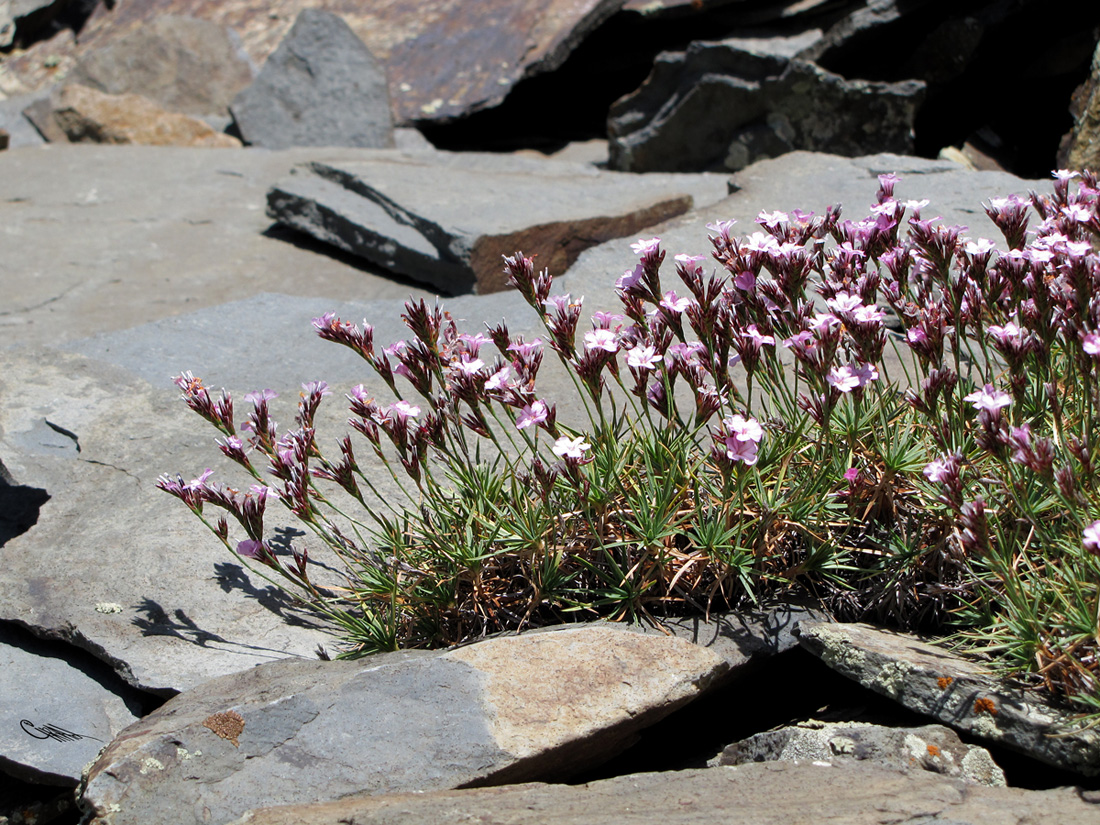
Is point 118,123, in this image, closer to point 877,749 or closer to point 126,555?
point 126,555

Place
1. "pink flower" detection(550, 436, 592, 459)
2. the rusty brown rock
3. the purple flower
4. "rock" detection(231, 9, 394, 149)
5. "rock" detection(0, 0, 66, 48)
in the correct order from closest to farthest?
"pink flower" detection(550, 436, 592, 459) < the purple flower < "rock" detection(231, 9, 394, 149) < the rusty brown rock < "rock" detection(0, 0, 66, 48)

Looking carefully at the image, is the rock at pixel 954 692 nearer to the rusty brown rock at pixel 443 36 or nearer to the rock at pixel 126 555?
the rock at pixel 126 555

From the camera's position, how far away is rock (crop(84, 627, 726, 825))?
7.42 ft

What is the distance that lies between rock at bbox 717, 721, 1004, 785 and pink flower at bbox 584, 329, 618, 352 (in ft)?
3.41

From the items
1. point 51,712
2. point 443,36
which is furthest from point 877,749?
point 443,36

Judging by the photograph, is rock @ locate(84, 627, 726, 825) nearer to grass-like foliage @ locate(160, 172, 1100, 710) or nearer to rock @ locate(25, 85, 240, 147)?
grass-like foliage @ locate(160, 172, 1100, 710)

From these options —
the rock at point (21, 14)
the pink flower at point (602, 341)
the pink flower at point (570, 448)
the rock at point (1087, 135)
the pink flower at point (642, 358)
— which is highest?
the rock at point (21, 14)

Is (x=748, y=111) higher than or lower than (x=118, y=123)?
lower

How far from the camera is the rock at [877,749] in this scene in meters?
2.31

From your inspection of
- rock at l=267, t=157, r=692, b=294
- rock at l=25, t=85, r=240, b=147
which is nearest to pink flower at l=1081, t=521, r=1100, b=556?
rock at l=267, t=157, r=692, b=294

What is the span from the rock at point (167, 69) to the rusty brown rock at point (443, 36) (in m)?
0.75

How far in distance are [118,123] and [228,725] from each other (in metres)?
7.92

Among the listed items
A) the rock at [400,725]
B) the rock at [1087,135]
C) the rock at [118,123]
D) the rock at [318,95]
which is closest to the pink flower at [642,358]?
the rock at [400,725]

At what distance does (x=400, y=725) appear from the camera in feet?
7.90
